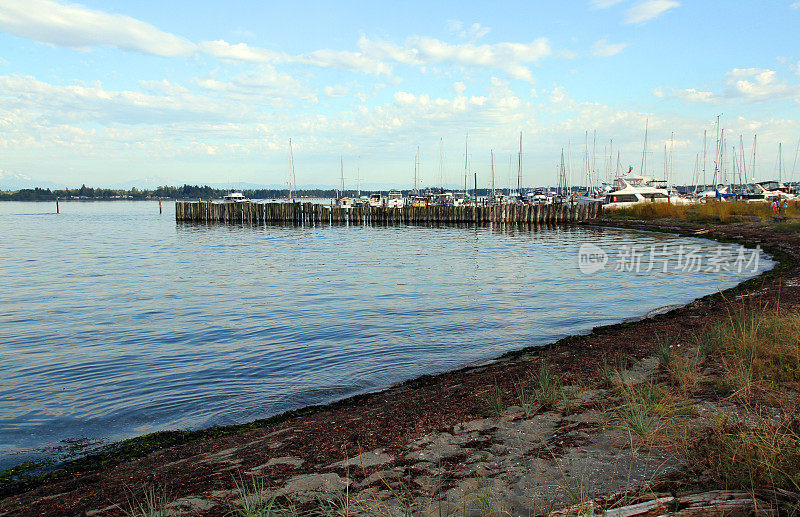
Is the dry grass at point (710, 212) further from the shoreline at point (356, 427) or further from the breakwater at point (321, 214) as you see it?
the shoreline at point (356, 427)

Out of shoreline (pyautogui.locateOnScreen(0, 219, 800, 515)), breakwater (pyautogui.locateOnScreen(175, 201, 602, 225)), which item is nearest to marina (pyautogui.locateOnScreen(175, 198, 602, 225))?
breakwater (pyautogui.locateOnScreen(175, 201, 602, 225))

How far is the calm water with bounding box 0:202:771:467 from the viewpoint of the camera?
9.57 m

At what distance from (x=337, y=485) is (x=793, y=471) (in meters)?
3.81

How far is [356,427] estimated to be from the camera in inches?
285

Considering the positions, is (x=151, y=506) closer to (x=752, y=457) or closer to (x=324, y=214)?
(x=752, y=457)

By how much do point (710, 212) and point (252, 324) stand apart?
45.5 metres

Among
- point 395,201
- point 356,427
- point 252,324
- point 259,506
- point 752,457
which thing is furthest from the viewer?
point 395,201

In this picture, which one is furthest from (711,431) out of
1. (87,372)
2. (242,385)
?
(87,372)

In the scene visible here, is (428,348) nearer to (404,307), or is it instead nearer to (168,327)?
(404,307)

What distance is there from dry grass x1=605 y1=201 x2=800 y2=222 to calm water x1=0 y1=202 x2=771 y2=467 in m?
21.8

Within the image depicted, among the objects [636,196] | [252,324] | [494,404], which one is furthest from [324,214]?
[494,404]

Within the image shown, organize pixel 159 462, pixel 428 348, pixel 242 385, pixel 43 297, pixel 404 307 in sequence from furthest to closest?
pixel 43 297, pixel 404 307, pixel 428 348, pixel 242 385, pixel 159 462

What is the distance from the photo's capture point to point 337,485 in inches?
211

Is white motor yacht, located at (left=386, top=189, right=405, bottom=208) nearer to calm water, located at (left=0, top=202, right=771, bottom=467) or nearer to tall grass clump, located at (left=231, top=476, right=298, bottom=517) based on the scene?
calm water, located at (left=0, top=202, right=771, bottom=467)
